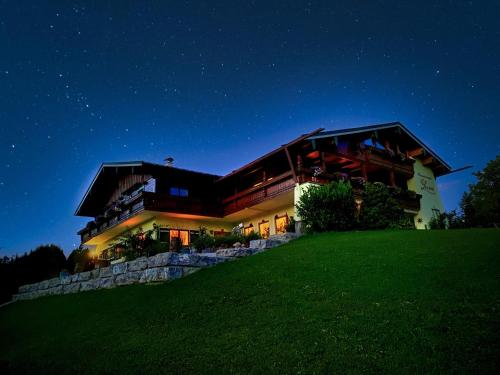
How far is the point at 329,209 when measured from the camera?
1980 cm

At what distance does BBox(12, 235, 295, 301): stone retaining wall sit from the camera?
12055mm

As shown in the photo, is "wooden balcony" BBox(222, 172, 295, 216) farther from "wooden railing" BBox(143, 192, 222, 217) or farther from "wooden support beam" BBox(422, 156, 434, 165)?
"wooden support beam" BBox(422, 156, 434, 165)

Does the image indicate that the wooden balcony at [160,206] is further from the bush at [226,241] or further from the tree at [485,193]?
the tree at [485,193]

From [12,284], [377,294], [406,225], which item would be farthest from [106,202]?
[377,294]

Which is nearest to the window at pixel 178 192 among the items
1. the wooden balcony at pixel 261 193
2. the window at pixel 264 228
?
the wooden balcony at pixel 261 193

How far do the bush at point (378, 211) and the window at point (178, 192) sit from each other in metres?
15.3

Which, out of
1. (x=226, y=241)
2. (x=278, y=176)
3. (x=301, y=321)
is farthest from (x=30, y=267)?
(x=301, y=321)

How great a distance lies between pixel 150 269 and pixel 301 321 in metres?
7.22

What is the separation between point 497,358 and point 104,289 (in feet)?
42.0

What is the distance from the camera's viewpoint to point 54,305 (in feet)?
46.0

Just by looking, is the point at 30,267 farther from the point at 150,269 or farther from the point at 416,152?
the point at 416,152

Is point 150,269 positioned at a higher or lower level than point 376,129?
lower

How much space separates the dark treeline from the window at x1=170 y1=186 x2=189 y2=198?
9687 mm

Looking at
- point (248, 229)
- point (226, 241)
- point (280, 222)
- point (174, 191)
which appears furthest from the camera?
point (248, 229)
